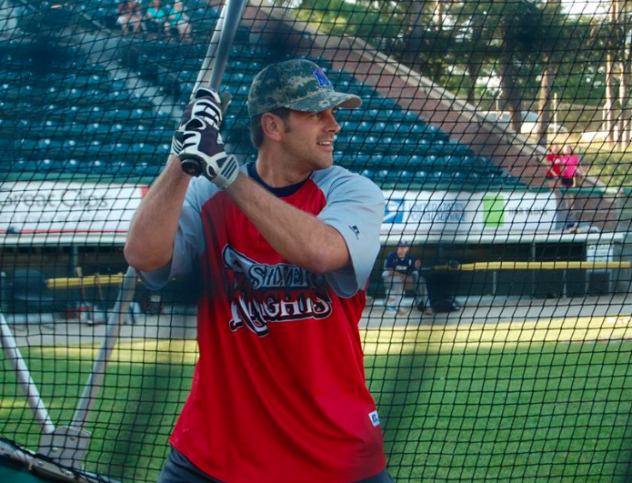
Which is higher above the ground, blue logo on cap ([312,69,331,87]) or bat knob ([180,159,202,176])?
blue logo on cap ([312,69,331,87])

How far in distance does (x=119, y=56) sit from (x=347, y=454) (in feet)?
8.19

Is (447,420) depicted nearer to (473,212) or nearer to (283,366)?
(473,212)

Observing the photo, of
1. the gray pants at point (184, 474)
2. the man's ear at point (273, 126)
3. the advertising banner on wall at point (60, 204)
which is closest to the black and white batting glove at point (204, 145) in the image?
the man's ear at point (273, 126)

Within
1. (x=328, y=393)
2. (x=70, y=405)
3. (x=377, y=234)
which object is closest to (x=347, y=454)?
(x=328, y=393)

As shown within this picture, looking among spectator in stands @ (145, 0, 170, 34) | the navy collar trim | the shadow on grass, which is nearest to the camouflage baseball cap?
the navy collar trim

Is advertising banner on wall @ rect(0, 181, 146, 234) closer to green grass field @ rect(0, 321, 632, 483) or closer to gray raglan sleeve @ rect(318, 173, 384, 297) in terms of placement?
green grass field @ rect(0, 321, 632, 483)

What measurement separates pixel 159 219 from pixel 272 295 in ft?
1.07

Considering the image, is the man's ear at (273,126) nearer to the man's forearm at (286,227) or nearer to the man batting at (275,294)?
the man batting at (275,294)

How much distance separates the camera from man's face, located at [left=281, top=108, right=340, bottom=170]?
6.95 ft

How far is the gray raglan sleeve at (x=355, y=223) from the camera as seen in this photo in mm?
1991

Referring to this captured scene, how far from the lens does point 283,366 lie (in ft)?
6.60

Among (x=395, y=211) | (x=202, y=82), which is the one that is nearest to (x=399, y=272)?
(x=395, y=211)

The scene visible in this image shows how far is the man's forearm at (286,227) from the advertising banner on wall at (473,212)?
1.38 metres

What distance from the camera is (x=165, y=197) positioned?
192 cm
